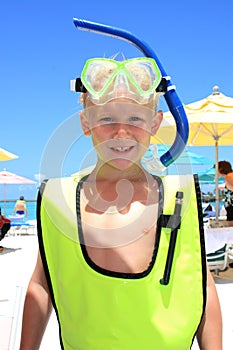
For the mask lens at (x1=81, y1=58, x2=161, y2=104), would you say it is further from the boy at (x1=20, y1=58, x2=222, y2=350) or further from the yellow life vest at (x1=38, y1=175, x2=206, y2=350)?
the yellow life vest at (x1=38, y1=175, x2=206, y2=350)

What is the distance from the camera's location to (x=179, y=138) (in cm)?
120

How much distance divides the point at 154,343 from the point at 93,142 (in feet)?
1.69

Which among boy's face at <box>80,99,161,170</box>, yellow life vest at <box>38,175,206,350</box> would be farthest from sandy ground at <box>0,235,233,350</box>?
boy's face at <box>80,99,161,170</box>

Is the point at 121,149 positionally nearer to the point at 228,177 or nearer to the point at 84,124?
the point at 84,124

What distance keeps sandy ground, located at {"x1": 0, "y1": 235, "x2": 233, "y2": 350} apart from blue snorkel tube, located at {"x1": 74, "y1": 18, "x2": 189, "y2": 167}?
2329 mm

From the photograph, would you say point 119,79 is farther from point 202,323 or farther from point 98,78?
point 202,323

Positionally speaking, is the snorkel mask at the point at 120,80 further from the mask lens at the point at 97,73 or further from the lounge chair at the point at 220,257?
the lounge chair at the point at 220,257

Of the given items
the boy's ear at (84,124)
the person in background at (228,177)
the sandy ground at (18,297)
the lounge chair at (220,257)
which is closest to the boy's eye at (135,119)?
the boy's ear at (84,124)

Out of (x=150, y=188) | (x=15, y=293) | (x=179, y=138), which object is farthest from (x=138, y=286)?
(x=15, y=293)

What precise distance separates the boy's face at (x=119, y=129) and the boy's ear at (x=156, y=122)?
3cm

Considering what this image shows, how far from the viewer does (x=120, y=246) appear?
1091mm

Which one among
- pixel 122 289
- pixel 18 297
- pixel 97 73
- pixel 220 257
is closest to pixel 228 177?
pixel 220 257

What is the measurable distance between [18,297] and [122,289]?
13.3 ft

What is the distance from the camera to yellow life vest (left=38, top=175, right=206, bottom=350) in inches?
40.4
